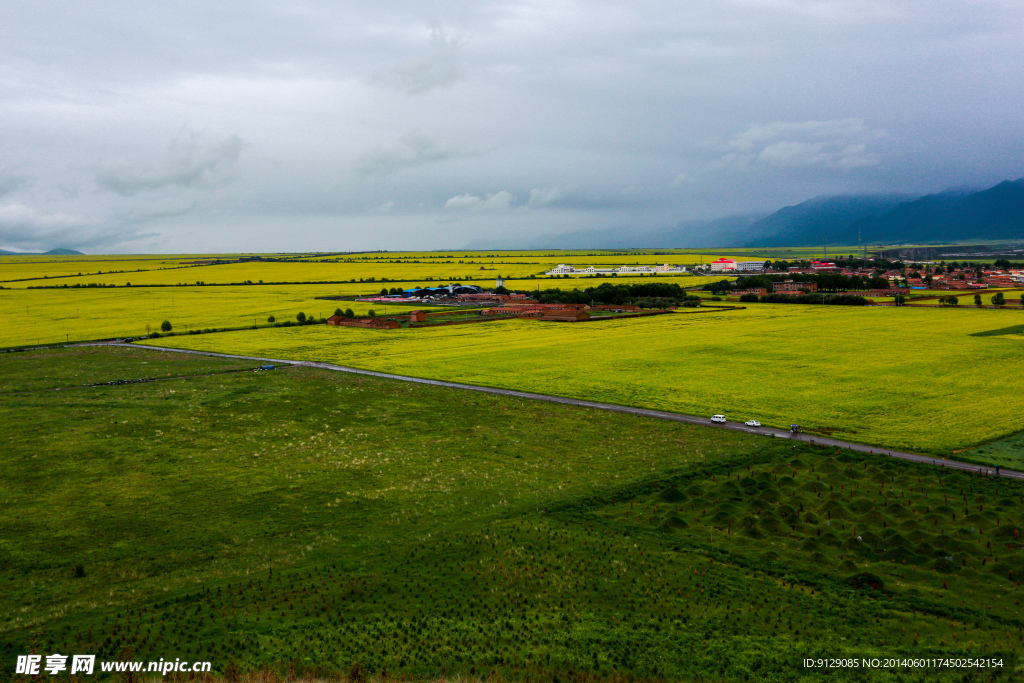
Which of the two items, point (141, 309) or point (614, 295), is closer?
point (141, 309)

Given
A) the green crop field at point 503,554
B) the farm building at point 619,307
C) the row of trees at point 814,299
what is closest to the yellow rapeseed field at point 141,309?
the farm building at point 619,307

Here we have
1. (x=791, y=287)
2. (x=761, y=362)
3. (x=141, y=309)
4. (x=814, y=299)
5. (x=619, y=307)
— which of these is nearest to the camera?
(x=761, y=362)

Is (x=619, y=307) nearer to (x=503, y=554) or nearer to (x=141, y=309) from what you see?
(x=141, y=309)

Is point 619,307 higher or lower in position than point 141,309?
lower

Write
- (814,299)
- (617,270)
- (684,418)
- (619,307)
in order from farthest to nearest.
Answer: (617,270) → (814,299) → (619,307) → (684,418)

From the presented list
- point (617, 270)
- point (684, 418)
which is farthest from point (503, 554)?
point (617, 270)

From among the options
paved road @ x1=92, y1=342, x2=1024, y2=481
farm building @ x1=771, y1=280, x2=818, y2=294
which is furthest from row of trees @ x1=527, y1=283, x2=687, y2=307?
paved road @ x1=92, y1=342, x2=1024, y2=481

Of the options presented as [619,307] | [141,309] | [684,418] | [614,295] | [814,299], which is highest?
[141,309]
